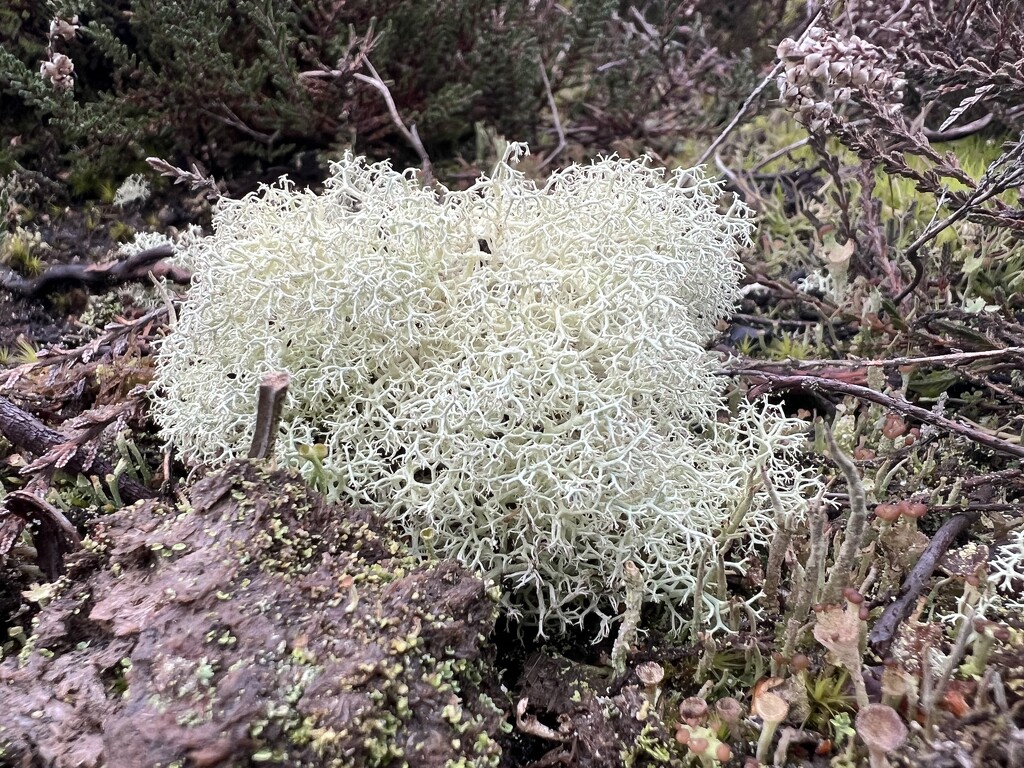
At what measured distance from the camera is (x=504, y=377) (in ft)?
4.41

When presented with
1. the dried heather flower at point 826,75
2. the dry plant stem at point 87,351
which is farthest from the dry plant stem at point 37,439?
the dried heather flower at point 826,75

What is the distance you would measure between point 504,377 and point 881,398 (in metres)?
0.81

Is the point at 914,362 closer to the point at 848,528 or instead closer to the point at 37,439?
the point at 848,528

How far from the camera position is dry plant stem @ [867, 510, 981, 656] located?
1.21m

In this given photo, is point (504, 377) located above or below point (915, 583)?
above

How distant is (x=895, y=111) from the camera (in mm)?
1848

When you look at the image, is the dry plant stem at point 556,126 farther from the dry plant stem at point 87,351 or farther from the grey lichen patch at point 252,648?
the grey lichen patch at point 252,648

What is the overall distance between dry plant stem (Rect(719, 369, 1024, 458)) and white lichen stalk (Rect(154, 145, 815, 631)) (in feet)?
0.40

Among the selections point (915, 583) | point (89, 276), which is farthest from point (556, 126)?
point (915, 583)

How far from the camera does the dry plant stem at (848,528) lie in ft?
3.01

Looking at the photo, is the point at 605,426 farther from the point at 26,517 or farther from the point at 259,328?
the point at 26,517

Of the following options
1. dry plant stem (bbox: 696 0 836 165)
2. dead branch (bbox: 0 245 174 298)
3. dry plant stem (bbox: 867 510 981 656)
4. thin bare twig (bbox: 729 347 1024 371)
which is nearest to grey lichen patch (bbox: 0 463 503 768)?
dry plant stem (bbox: 867 510 981 656)

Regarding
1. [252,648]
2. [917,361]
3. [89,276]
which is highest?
[89,276]

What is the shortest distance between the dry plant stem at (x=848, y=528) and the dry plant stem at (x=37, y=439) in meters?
1.37
